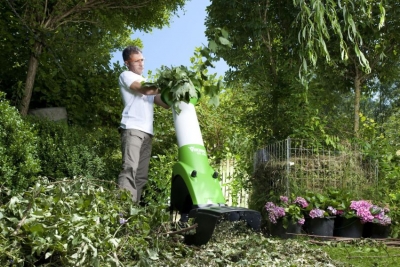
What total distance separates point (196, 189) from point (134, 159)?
0.71 metres

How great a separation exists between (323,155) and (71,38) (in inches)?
132

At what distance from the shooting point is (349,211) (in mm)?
4215

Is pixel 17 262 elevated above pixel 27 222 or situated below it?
below

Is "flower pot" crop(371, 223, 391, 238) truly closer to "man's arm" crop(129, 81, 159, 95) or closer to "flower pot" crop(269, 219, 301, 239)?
"flower pot" crop(269, 219, 301, 239)

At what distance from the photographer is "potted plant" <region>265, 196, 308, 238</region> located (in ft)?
13.6

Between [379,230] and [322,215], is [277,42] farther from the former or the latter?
[379,230]

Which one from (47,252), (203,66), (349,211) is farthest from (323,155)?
(47,252)

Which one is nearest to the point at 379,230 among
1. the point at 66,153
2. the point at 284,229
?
the point at 284,229

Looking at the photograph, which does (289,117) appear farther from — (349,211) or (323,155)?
(349,211)

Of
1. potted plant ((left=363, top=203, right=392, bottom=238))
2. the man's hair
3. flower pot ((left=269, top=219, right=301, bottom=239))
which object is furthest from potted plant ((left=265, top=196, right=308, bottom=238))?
the man's hair

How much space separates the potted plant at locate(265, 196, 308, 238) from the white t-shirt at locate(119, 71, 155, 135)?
4.62 feet

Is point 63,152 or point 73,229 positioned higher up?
point 63,152

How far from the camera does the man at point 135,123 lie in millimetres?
3350

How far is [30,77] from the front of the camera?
5121 mm
